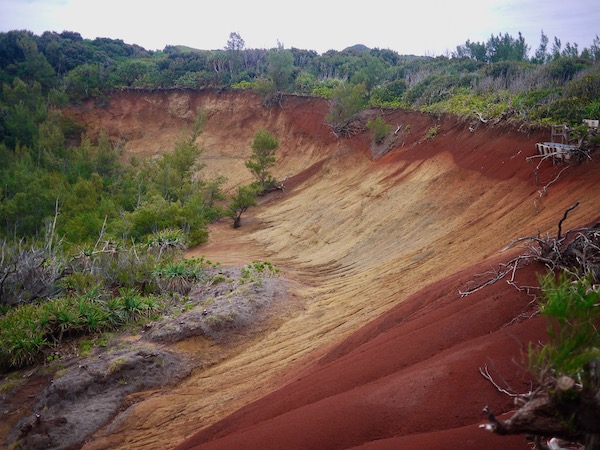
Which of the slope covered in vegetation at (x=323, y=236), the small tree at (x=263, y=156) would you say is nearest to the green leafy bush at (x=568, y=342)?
the slope covered in vegetation at (x=323, y=236)

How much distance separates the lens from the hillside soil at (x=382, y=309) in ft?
23.0

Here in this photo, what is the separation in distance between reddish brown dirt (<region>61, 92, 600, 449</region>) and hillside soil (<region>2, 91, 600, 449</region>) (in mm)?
41

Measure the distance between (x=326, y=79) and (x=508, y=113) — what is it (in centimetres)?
3487

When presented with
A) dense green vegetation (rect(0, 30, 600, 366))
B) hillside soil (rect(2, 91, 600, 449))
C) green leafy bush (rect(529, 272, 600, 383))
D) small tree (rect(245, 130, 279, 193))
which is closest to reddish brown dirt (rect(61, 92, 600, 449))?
hillside soil (rect(2, 91, 600, 449))

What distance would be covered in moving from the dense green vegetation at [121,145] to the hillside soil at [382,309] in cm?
285

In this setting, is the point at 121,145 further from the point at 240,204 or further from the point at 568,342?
the point at 568,342

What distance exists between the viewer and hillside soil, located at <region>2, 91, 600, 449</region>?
7023 mm

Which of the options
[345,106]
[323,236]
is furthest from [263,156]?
[323,236]

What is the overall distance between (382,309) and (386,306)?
0.63 ft

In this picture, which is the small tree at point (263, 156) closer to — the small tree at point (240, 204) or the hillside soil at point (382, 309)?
the hillside soil at point (382, 309)

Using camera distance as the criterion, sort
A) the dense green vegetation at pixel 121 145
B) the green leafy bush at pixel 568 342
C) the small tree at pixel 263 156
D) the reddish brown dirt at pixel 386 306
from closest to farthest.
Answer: the green leafy bush at pixel 568 342 < the reddish brown dirt at pixel 386 306 < the dense green vegetation at pixel 121 145 < the small tree at pixel 263 156

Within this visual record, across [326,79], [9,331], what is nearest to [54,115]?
[326,79]

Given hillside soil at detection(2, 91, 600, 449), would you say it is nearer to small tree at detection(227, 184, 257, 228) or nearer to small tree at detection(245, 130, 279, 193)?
small tree at detection(227, 184, 257, 228)

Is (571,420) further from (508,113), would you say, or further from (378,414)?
(508,113)
